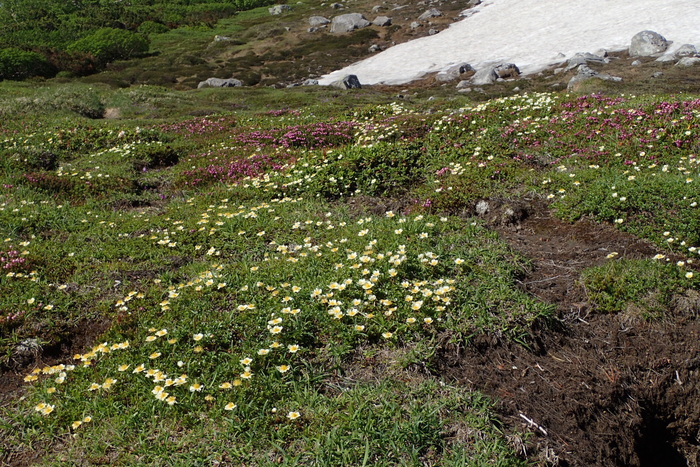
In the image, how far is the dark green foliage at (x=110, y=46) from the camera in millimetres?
49281

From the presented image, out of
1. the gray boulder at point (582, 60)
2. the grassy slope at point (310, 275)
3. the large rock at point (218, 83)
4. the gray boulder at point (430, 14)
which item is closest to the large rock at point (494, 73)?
the gray boulder at point (582, 60)

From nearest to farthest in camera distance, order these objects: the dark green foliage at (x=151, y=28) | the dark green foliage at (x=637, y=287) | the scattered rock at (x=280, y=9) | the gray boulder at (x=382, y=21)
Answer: the dark green foliage at (x=637, y=287) → the gray boulder at (x=382, y=21) → the dark green foliage at (x=151, y=28) → the scattered rock at (x=280, y=9)

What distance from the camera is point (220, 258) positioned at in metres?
7.43

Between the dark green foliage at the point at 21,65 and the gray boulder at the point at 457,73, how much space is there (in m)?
30.2

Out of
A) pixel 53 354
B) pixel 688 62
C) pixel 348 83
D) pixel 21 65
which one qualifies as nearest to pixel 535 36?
pixel 688 62

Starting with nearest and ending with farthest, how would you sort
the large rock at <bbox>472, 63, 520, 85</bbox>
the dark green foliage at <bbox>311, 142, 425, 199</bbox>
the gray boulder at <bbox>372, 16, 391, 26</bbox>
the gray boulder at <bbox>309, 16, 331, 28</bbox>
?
the dark green foliage at <bbox>311, 142, 425, 199</bbox>, the large rock at <bbox>472, 63, 520, 85</bbox>, the gray boulder at <bbox>372, 16, 391, 26</bbox>, the gray boulder at <bbox>309, 16, 331, 28</bbox>

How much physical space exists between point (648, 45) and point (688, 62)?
407 cm

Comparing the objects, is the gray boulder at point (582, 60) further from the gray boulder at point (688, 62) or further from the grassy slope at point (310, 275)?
the grassy slope at point (310, 275)

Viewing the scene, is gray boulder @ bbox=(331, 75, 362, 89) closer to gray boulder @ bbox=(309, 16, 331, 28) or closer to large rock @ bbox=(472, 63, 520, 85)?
large rock @ bbox=(472, 63, 520, 85)

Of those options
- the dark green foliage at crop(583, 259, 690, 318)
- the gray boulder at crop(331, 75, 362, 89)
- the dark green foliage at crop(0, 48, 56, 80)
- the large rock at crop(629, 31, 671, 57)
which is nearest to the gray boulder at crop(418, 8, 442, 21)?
the gray boulder at crop(331, 75, 362, 89)

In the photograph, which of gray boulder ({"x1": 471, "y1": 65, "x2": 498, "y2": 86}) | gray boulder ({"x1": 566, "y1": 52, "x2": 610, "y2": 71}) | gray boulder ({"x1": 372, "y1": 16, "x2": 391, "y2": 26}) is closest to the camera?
gray boulder ({"x1": 566, "y1": 52, "x2": 610, "y2": 71})

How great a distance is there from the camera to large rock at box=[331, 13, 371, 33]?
51.7 metres

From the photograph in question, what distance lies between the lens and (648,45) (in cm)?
2662

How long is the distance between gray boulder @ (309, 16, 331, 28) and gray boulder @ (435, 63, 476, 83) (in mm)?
28948
